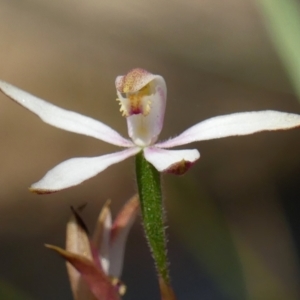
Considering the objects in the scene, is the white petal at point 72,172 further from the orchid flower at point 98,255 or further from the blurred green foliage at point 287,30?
the blurred green foliage at point 287,30

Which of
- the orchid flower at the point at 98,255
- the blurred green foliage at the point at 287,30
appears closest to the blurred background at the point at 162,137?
the orchid flower at the point at 98,255

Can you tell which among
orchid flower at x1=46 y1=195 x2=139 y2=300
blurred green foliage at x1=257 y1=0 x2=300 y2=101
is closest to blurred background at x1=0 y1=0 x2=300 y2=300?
orchid flower at x1=46 y1=195 x2=139 y2=300

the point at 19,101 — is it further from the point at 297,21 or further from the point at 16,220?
the point at 16,220

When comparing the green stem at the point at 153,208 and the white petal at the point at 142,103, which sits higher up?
the white petal at the point at 142,103

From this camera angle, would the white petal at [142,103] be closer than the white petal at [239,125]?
No

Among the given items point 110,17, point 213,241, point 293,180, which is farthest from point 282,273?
point 110,17

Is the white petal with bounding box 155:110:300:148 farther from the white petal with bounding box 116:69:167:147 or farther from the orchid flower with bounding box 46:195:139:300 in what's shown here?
the orchid flower with bounding box 46:195:139:300

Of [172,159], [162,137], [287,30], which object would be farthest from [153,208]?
[162,137]
